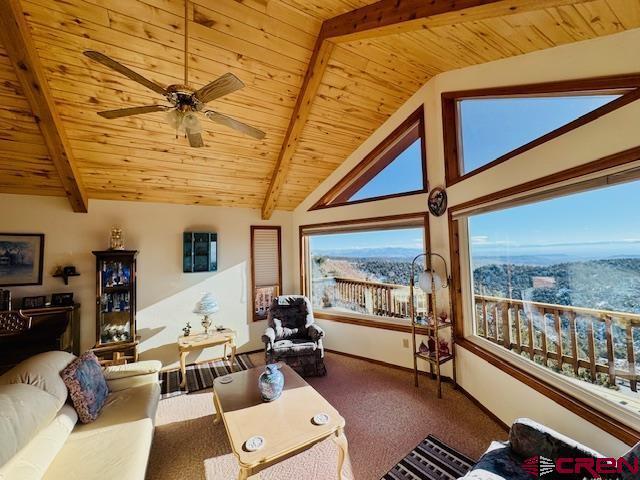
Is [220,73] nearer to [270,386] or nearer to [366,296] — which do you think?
[270,386]

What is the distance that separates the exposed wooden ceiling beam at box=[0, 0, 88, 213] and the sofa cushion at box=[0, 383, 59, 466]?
2.28m

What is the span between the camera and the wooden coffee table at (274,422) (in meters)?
1.72

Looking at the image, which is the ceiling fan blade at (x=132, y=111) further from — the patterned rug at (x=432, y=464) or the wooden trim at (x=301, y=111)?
the patterned rug at (x=432, y=464)

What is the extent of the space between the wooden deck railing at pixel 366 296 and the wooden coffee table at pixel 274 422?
2.10 metres

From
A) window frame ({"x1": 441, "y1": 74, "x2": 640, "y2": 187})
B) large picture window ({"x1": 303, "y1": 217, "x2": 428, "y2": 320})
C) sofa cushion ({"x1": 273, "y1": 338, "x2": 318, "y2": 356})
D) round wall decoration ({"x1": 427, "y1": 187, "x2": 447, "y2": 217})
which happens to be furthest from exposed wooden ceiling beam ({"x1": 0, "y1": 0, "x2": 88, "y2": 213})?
round wall decoration ({"x1": 427, "y1": 187, "x2": 447, "y2": 217})

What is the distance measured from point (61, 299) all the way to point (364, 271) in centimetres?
413

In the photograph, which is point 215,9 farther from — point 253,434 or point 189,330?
point 189,330

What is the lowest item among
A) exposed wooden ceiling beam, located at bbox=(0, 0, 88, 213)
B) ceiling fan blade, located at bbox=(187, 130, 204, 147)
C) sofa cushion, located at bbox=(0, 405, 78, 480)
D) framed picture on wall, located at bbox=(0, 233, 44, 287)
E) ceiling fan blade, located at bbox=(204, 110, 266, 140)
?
sofa cushion, located at bbox=(0, 405, 78, 480)

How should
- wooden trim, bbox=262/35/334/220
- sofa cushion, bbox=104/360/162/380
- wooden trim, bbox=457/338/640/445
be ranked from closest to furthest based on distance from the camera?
1. wooden trim, bbox=457/338/640/445
2. sofa cushion, bbox=104/360/162/380
3. wooden trim, bbox=262/35/334/220

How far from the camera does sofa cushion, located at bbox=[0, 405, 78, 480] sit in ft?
4.67

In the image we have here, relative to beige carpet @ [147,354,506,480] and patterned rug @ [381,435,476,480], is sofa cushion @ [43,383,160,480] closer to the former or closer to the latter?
beige carpet @ [147,354,506,480]

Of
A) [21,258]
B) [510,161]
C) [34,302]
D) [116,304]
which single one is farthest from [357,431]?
[21,258]

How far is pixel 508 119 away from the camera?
8.61 ft

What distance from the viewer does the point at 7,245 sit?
10.9ft
